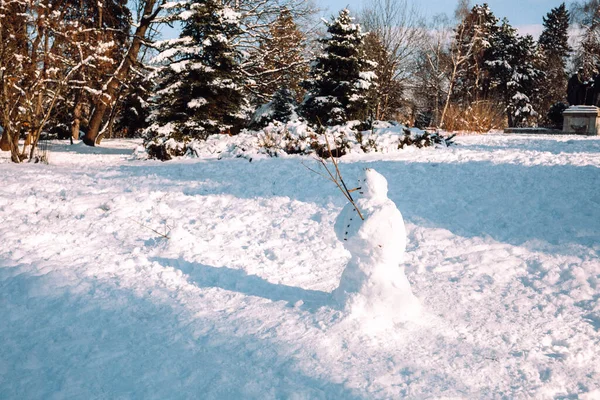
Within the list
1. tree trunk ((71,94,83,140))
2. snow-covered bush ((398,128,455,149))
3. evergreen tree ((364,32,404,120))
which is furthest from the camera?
evergreen tree ((364,32,404,120))

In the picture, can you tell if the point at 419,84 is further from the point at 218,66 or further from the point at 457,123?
the point at 218,66

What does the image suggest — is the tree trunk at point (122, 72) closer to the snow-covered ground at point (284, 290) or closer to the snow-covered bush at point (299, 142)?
the snow-covered bush at point (299, 142)

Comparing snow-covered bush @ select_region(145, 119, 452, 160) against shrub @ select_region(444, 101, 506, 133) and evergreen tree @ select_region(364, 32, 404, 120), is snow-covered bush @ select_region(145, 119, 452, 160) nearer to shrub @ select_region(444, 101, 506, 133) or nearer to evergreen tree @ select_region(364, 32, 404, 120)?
shrub @ select_region(444, 101, 506, 133)

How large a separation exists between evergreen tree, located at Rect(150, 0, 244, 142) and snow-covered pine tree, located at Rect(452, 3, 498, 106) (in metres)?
22.5

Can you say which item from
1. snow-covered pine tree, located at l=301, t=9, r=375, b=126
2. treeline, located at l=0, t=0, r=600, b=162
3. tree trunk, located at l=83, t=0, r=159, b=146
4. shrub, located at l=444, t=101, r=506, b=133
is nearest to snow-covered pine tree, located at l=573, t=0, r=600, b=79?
treeline, located at l=0, t=0, r=600, b=162

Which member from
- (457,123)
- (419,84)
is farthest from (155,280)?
(419,84)

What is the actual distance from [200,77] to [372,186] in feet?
31.9

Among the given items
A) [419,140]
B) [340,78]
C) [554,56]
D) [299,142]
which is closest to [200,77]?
[299,142]

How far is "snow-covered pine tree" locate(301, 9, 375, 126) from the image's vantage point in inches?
505

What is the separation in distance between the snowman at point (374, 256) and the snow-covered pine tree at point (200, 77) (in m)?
8.97

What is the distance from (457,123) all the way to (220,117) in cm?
964

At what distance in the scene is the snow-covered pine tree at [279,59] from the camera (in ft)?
50.2

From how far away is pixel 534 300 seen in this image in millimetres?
3383

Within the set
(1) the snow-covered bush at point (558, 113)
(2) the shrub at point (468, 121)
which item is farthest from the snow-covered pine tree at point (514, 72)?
(2) the shrub at point (468, 121)
